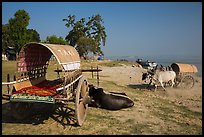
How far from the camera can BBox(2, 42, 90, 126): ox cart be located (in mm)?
6660

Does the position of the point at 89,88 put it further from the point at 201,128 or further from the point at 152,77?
A: the point at 152,77

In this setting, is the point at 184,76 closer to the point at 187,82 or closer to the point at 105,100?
the point at 187,82

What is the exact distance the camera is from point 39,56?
30.7 ft

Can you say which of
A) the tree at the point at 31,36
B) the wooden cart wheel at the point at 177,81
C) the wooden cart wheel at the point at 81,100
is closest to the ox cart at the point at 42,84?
the wooden cart wheel at the point at 81,100

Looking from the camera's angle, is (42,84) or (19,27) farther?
(19,27)

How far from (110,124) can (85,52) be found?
173 feet

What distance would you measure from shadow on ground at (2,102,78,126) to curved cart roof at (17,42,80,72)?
1.72m

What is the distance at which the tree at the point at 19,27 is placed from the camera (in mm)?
39188

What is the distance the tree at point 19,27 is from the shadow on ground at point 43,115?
107ft

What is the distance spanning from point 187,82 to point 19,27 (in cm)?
3242

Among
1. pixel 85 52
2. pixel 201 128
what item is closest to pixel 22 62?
pixel 201 128

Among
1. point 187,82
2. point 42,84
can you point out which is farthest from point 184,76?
point 42,84

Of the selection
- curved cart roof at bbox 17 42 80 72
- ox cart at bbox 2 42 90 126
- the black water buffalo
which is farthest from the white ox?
curved cart roof at bbox 17 42 80 72

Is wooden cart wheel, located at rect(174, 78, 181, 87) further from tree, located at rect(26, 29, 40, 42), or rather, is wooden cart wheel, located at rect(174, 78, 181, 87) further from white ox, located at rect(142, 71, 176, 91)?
tree, located at rect(26, 29, 40, 42)
